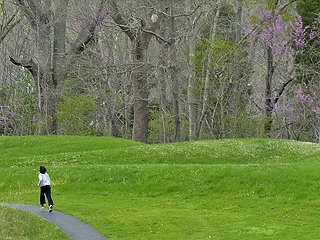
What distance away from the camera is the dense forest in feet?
150

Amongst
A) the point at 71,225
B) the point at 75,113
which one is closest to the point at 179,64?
the point at 75,113

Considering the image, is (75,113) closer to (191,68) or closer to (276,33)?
(191,68)

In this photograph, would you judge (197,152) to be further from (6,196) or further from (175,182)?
(6,196)

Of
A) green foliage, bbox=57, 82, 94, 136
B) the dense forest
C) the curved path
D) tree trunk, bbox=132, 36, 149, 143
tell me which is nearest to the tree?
the dense forest

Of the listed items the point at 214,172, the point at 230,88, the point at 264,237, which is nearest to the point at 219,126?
the point at 230,88

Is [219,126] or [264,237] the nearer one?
[264,237]

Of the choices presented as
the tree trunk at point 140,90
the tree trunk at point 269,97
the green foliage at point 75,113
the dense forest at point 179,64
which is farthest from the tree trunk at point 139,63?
the tree trunk at point 269,97

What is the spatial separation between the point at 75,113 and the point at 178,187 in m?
30.1

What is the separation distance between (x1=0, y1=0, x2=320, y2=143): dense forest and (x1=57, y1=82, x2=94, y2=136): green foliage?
130 millimetres

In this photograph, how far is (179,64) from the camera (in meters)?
48.8

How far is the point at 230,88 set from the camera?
4822cm

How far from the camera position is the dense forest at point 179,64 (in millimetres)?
45844

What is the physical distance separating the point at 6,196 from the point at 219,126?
26919mm

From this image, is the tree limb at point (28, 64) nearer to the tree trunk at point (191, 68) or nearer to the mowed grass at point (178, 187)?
the mowed grass at point (178, 187)
